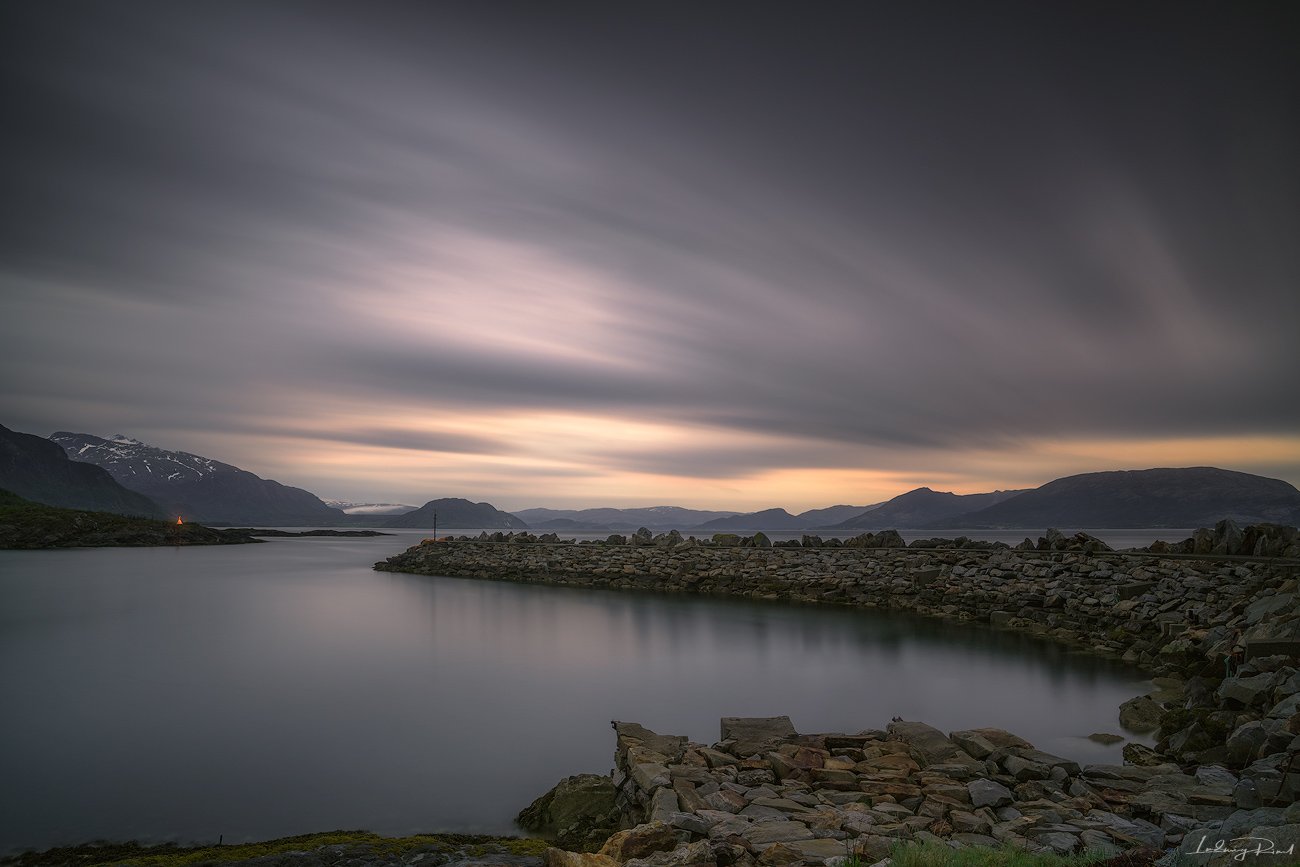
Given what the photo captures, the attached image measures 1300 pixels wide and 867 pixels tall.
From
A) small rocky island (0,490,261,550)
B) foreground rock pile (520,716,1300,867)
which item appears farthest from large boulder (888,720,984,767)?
small rocky island (0,490,261,550)

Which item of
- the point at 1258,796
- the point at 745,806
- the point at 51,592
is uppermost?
the point at 1258,796

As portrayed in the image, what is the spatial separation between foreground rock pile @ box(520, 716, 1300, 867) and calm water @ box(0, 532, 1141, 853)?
1.80 meters

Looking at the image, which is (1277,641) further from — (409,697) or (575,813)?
(409,697)

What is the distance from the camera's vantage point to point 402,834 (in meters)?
7.63

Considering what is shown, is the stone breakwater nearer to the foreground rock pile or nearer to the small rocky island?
the foreground rock pile

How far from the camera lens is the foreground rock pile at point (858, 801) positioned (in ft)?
17.6

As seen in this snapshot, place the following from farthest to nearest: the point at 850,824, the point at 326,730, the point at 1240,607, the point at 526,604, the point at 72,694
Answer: the point at 526,604 → the point at 1240,607 → the point at 72,694 → the point at 326,730 → the point at 850,824

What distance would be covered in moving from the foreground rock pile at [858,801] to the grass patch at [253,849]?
3.22 ft

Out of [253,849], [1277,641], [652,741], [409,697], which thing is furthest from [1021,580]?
[253,849]

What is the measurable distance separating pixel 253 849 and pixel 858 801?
6.47 m

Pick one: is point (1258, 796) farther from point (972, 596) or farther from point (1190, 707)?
point (972, 596)

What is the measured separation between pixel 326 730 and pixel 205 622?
16.5m

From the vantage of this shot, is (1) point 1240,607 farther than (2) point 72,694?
Yes

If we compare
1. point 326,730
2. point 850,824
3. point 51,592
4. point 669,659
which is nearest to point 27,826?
point 326,730
